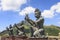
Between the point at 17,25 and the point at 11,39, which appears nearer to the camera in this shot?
the point at 11,39

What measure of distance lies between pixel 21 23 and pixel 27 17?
6.45ft

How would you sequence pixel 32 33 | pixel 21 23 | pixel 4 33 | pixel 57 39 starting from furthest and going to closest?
pixel 4 33 < pixel 21 23 < pixel 32 33 < pixel 57 39

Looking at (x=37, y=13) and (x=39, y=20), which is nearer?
(x=39, y=20)

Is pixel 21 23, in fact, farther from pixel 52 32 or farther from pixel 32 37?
pixel 52 32

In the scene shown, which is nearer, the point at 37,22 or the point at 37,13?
the point at 37,22

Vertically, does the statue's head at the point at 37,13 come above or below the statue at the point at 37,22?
above

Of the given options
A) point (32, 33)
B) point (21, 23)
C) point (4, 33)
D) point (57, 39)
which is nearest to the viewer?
point (57, 39)

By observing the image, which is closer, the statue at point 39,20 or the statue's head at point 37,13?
the statue at point 39,20

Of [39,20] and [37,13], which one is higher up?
[37,13]

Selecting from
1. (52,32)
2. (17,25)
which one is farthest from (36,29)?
(52,32)

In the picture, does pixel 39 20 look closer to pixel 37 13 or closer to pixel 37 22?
pixel 37 22

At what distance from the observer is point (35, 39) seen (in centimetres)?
1316

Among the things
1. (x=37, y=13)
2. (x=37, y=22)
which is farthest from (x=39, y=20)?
(x=37, y=13)

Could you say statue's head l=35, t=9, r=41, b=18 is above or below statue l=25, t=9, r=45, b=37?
above
